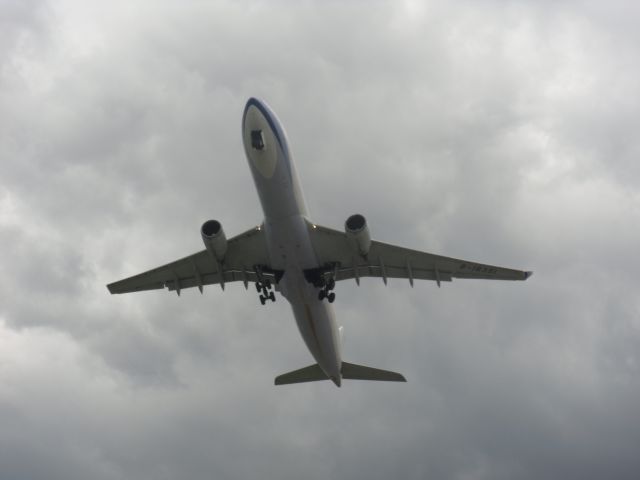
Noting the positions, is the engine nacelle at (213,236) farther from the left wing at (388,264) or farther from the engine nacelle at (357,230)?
the engine nacelle at (357,230)

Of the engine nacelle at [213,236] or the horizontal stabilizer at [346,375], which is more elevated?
the engine nacelle at [213,236]

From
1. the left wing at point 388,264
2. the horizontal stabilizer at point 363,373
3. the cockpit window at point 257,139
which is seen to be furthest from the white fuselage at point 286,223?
the horizontal stabilizer at point 363,373

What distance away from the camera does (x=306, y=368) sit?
3812 cm

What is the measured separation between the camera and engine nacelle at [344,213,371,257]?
28203 millimetres

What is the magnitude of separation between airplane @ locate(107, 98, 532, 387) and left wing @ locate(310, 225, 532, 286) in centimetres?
4

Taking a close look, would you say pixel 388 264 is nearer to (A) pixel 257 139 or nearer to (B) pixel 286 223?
(B) pixel 286 223

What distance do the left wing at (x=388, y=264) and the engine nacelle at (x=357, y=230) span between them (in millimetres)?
400

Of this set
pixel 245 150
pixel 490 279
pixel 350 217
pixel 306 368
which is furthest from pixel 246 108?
pixel 306 368

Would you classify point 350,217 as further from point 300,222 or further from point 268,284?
point 268,284

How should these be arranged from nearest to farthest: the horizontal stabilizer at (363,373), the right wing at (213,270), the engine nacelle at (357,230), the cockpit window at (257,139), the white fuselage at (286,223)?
the cockpit window at (257,139) < the white fuselage at (286,223) < the engine nacelle at (357,230) < the right wing at (213,270) < the horizontal stabilizer at (363,373)

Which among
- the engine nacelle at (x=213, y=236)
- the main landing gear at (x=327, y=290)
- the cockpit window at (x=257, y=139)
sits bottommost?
the main landing gear at (x=327, y=290)

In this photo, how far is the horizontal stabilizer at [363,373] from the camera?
121 ft

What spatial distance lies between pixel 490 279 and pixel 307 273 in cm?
822

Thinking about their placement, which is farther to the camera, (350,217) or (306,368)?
(306,368)
